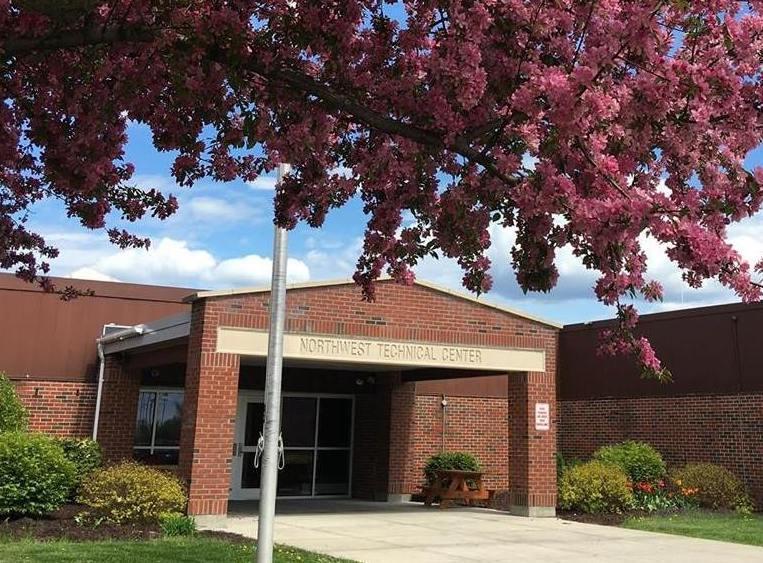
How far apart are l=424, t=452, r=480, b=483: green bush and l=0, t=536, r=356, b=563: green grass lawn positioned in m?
9.07

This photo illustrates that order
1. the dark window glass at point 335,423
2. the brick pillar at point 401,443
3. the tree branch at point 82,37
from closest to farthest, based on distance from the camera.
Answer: the tree branch at point 82,37 < the brick pillar at point 401,443 < the dark window glass at point 335,423

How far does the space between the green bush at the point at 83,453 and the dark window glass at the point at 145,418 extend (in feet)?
10.0

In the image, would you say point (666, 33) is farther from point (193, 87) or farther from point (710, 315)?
point (710, 315)

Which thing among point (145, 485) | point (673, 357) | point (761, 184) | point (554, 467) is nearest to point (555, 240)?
point (761, 184)

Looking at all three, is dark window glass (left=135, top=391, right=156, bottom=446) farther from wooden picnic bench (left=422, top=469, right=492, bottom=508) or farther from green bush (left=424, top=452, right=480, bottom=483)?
green bush (left=424, top=452, right=480, bottom=483)

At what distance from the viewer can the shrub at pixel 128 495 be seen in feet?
39.2

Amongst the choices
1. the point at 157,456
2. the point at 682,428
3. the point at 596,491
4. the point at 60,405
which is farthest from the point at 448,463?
the point at 60,405

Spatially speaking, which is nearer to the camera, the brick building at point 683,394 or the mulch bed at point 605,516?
the mulch bed at point 605,516

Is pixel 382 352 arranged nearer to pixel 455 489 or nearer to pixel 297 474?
pixel 455 489

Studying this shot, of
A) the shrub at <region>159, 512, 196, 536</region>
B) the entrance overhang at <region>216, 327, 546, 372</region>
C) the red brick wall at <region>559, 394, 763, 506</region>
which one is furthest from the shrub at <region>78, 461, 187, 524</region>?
the red brick wall at <region>559, 394, 763, 506</region>

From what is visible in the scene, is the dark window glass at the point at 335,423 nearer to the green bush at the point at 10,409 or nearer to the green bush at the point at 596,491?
the green bush at the point at 596,491

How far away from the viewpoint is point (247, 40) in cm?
474

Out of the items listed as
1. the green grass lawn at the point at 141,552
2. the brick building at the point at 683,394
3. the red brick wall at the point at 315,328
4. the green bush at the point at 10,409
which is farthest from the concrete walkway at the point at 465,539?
the brick building at the point at 683,394

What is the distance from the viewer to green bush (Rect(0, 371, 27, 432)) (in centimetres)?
1531
